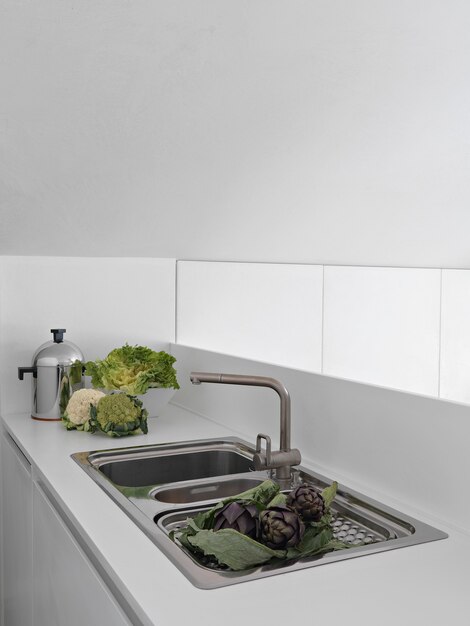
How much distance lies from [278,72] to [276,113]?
0.15 m

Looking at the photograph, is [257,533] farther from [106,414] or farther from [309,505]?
[106,414]

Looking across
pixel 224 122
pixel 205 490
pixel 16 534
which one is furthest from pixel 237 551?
pixel 224 122

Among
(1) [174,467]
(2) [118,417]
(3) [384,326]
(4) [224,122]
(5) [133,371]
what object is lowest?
(1) [174,467]

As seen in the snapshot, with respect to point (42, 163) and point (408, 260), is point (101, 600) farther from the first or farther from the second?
point (408, 260)

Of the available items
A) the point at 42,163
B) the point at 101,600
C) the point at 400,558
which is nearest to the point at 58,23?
the point at 42,163

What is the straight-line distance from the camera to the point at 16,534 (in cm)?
185

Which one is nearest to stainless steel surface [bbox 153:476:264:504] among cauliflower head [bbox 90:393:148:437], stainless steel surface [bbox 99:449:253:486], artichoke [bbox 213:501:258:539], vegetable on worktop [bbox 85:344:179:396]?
stainless steel surface [bbox 99:449:253:486]

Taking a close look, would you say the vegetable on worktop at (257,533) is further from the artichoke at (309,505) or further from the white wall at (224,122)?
the white wall at (224,122)

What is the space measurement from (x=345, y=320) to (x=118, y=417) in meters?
1.51

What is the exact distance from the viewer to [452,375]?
3.30 metres

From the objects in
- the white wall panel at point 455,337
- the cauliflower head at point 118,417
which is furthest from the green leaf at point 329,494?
the white wall panel at point 455,337

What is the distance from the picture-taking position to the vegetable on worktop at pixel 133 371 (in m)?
2.04

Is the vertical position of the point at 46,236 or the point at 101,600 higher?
the point at 46,236

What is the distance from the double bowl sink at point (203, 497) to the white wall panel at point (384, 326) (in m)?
1.37
